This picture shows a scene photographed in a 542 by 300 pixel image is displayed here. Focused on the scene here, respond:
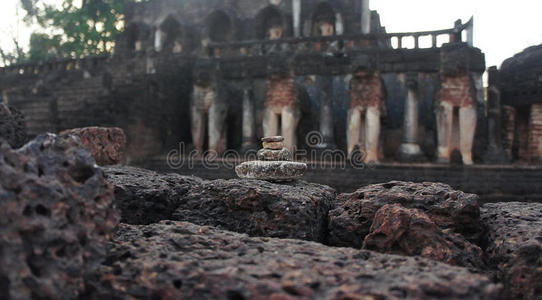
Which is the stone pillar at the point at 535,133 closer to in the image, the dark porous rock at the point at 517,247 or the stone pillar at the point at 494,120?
the stone pillar at the point at 494,120

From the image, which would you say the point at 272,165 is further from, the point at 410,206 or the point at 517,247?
the point at 517,247

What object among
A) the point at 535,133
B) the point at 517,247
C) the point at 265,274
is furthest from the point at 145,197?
the point at 535,133

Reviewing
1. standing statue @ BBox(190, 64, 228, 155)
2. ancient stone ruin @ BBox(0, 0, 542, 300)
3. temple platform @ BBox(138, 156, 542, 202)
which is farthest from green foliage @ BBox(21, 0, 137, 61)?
temple platform @ BBox(138, 156, 542, 202)

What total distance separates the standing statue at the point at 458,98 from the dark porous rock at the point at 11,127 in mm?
7966

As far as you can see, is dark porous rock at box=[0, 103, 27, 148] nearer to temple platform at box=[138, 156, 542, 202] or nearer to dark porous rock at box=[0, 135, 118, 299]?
dark porous rock at box=[0, 135, 118, 299]

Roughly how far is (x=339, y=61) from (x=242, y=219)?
30.0 feet

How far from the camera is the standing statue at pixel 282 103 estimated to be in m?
10.2

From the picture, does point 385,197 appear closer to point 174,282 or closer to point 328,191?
point 328,191

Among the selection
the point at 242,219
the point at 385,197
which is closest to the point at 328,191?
the point at 385,197

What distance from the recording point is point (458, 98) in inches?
366

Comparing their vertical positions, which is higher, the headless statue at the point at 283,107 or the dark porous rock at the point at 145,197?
the headless statue at the point at 283,107

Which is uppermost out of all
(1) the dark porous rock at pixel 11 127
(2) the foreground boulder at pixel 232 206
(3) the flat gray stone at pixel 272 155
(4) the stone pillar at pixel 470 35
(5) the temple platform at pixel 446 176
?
(4) the stone pillar at pixel 470 35

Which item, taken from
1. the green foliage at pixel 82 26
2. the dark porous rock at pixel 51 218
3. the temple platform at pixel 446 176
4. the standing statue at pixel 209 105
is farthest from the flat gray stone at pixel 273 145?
the green foliage at pixel 82 26

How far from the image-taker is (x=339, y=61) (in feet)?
38.1
